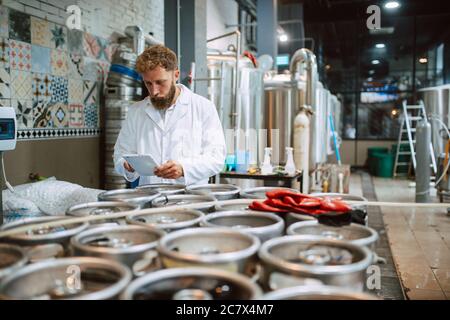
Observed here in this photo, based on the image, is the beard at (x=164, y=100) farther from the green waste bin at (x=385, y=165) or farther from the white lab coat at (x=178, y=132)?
the green waste bin at (x=385, y=165)

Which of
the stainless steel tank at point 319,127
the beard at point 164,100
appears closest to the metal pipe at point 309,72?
the stainless steel tank at point 319,127

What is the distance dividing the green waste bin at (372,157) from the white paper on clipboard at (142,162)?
909 centimetres

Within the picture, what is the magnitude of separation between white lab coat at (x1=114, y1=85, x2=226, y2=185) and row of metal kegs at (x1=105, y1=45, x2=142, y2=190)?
5.91ft

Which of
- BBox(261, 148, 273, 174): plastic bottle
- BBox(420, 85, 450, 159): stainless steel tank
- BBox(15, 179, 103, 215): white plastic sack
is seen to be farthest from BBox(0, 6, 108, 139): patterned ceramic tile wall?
BBox(420, 85, 450, 159): stainless steel tank

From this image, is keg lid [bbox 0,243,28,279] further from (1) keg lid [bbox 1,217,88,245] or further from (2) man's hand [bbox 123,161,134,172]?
(2) man's hand [bbox 123,161,134,172]

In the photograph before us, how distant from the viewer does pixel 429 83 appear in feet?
Result: 37.4

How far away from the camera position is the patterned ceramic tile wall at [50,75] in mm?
Answer: 3291

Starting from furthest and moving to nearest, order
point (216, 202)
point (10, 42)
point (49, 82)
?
point (49, 82) < point (10, 42) < point (216, 202)

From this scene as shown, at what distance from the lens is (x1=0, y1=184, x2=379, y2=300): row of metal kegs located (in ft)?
2.71

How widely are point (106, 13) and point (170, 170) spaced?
314 cm

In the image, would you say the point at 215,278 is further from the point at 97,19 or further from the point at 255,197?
the point at 97,19

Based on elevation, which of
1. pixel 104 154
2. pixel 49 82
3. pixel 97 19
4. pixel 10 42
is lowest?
pixel 104 154

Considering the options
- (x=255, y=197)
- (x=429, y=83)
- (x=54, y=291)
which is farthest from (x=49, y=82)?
(x=429, y=83)

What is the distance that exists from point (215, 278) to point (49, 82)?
3419 mm
